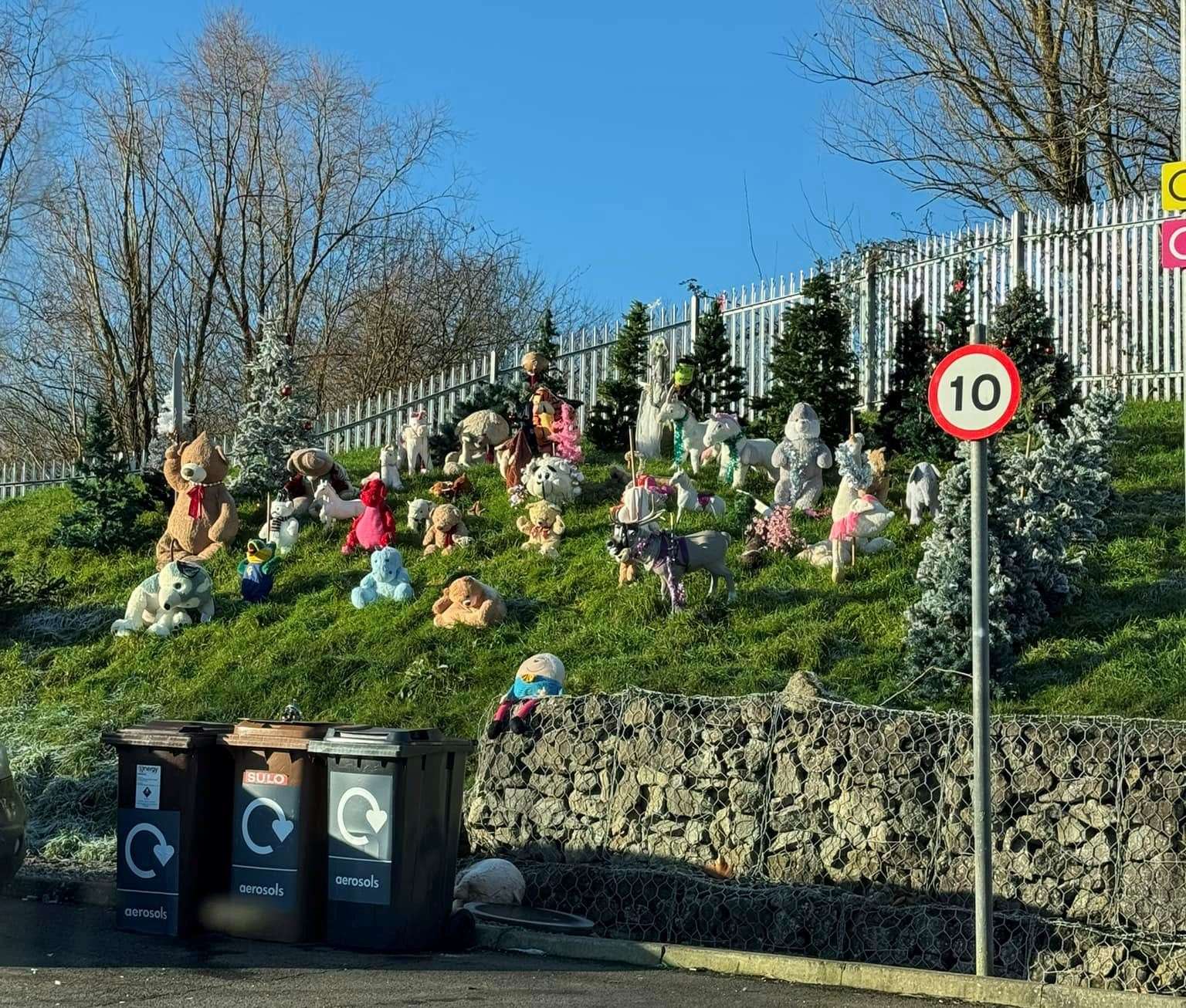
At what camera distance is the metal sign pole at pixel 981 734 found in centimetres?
721

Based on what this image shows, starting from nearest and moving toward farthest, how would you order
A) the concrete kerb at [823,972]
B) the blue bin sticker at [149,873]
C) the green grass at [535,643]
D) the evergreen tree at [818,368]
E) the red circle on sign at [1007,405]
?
the concrete kerb at [823,972] → the red circle on sign at [1007,405] → the blue bin sticker at [149,873] → the green grass at [535,643] → the evergreen tree at [818,368]

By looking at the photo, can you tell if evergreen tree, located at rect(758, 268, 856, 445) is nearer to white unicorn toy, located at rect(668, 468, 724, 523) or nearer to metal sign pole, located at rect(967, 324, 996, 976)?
white unicorn toy, located at rect(668, 468, 724, 523)

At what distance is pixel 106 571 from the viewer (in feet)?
57.8

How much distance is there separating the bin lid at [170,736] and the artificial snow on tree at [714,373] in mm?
11093

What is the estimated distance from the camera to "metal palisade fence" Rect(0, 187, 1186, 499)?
19109 mm

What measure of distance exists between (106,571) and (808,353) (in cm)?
838

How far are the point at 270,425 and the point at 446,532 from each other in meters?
3.68

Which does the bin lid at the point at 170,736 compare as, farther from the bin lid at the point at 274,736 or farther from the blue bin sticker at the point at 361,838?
the blue bin sticker at the point at 361,838

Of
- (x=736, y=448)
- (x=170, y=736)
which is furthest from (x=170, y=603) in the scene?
(x=170, y=736)

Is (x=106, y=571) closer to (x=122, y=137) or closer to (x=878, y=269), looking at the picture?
(x=878, y=269)

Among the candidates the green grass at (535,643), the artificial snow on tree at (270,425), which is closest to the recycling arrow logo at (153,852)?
the green grass at (535,643)

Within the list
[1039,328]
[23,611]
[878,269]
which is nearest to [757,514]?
[1039,328]

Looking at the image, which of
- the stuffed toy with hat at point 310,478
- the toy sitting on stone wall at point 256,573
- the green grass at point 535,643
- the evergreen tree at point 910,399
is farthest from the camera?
the stuffed toy with hat at point 310,478

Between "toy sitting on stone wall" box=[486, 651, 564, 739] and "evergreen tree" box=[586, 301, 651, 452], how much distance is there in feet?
23.6
